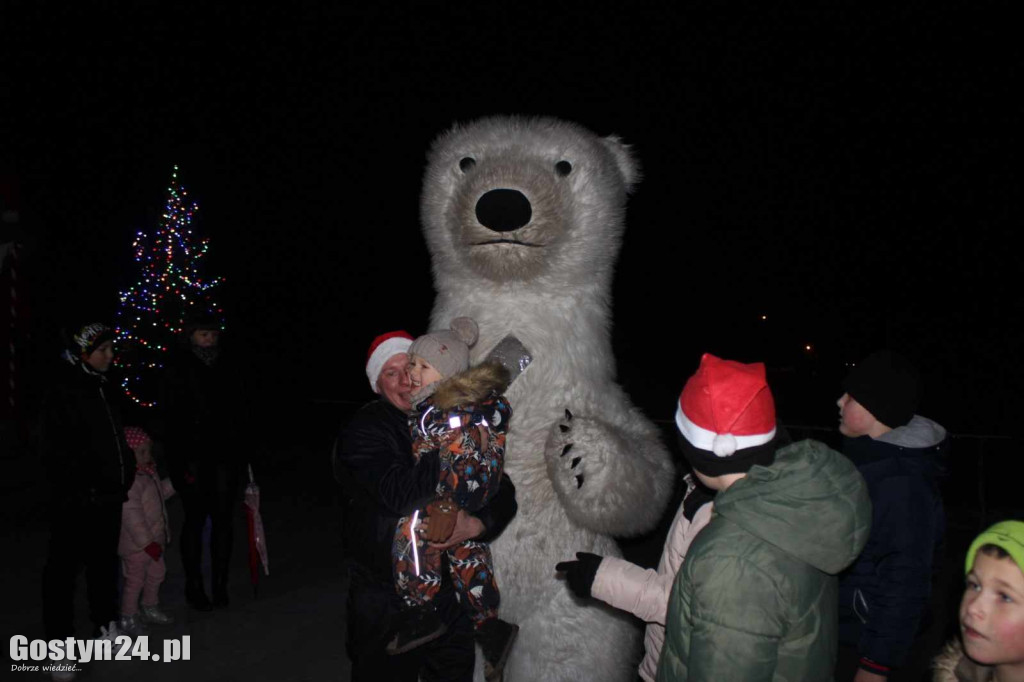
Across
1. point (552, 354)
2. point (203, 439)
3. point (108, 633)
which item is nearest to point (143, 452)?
point (203, 439)

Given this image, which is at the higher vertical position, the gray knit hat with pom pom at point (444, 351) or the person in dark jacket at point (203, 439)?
the gray knit hat with pom pom at point (444, 351)

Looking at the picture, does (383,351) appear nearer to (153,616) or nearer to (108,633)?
(108,633)

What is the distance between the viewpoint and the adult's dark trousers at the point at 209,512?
4.00 metres

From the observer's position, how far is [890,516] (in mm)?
2172

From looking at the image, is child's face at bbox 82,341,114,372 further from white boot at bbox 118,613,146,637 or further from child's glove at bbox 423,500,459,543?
child's glove at bbox 423,500,459,543

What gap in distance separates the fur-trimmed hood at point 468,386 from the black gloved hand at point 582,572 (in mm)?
533

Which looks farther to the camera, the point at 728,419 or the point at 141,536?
the point at 141,536

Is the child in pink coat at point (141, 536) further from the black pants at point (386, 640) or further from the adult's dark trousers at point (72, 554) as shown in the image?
the black pants at point (386, 640)

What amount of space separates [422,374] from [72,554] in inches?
87.1

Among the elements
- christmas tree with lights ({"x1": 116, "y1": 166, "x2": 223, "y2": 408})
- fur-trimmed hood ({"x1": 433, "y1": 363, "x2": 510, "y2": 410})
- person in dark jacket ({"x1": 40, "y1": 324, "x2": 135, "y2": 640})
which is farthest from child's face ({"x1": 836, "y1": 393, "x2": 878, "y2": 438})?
christmas tree with lights ({"x1": 116, "y1": 166, "x2": 223, "y2": 408})

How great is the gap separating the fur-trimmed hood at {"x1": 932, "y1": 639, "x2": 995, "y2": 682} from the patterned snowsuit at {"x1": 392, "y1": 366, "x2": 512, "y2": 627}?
46.4 inches

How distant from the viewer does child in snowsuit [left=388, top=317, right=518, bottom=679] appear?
82.7 inches

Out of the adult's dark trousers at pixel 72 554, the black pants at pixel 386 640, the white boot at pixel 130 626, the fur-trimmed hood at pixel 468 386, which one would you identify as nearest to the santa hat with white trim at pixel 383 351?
the fur-trimmed hood at pixel 468 386

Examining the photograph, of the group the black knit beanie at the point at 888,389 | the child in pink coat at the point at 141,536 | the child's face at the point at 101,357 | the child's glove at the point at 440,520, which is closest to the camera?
the child's glove at the point at 440,520
